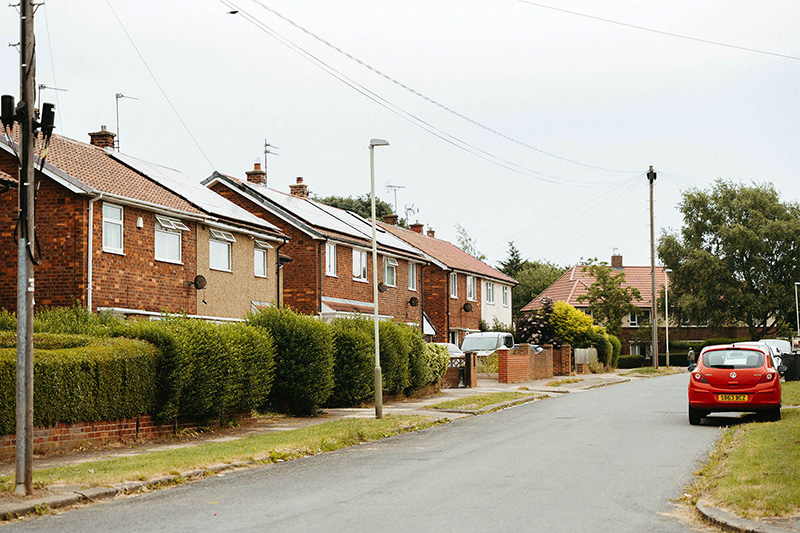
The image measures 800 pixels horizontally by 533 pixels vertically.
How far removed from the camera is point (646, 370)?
50031 mm

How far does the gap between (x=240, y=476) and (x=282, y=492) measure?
1.75m

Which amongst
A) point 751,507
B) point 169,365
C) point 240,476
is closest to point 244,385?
point 169,365

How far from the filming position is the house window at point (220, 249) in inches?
1178

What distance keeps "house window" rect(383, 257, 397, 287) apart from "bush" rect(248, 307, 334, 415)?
69.7 ft

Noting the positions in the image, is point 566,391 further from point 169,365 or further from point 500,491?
point 500,491

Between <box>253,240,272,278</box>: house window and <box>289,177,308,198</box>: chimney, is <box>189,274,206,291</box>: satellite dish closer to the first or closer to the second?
<box>253,240,272,278</box>: house window

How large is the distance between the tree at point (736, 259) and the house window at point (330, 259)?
41795 mm

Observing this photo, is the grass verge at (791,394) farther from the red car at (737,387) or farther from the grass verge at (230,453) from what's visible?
the grass verge at (230,453)

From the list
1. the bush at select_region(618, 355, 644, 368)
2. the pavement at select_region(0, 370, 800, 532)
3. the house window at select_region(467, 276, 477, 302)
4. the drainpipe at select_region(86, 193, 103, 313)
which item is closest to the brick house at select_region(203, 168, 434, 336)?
the house window at select_region(467, 276, 477, 302)

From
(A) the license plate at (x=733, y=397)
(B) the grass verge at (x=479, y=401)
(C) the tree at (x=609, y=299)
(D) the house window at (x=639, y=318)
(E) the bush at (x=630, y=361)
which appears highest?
(C) the tree at (x=609, y=299)

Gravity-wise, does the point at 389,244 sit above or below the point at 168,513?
above

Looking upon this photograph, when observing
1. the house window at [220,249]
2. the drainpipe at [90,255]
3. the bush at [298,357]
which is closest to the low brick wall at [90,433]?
the bush at [298,357]

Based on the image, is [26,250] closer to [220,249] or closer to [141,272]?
[141,272]

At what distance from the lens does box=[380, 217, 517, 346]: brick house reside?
50469mm
